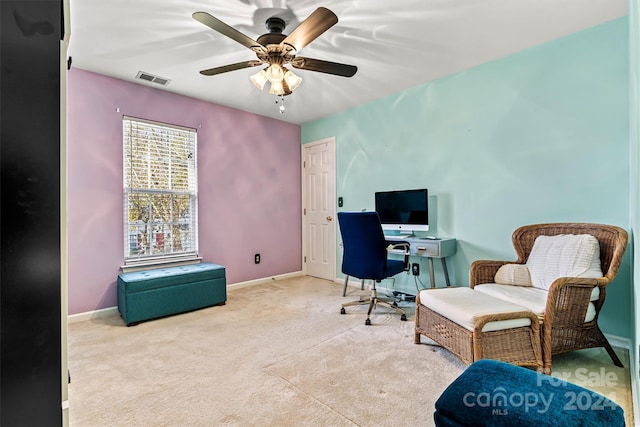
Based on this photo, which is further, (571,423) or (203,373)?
(203,373)

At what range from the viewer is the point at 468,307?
198 centimetres

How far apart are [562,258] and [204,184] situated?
3.67m

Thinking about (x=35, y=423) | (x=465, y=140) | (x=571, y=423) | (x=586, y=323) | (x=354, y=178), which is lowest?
(x=586, y=323)

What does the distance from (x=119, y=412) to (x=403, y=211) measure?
3.03 m

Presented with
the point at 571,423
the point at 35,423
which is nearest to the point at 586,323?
the point at 571,423

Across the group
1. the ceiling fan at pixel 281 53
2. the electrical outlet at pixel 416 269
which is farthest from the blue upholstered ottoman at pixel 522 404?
the electrical outlet at pixel 416 269

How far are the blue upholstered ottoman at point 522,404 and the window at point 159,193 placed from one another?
11.2 feet

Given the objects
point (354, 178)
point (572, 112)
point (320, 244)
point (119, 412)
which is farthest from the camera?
point (320, 244)

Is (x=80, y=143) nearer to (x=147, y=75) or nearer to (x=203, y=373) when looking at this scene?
(x=147, y=75)

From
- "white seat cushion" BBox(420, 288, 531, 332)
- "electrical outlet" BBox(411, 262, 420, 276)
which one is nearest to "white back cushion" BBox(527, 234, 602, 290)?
"white seat cushion" BBox(420, 288, 531, 332)

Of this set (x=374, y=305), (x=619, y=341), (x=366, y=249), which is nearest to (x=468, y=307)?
(x=366, y=249)

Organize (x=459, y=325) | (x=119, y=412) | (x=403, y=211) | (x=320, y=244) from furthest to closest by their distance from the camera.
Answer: (x=320, y=244)
(x=403, y=211)
(x=459, y=325)
(x=119, y=412)

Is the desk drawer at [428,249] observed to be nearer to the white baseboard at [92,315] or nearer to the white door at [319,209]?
the white door at [319,209]

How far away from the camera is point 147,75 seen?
3201 mm
